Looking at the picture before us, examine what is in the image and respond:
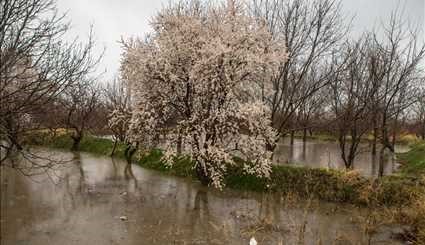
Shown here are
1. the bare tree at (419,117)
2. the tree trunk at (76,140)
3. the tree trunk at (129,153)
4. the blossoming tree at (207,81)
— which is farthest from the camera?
the bare tree at (419,117)

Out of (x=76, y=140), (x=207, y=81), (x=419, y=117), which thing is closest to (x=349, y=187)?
(x=207, y=81)

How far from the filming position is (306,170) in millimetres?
15023

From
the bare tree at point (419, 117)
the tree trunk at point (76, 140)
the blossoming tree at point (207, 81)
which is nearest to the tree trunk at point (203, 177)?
the blossoming tree at point (207, 81)

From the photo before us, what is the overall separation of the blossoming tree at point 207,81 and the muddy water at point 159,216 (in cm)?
154

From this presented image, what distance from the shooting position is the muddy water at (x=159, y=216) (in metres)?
9.93

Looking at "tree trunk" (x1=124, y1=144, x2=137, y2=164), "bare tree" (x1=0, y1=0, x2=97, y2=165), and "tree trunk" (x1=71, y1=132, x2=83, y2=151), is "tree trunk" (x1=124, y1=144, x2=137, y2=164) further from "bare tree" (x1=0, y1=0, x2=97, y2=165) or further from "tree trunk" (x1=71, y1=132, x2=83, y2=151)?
"bare tree" (x1=0, y1=0, x2=97, y2=165)

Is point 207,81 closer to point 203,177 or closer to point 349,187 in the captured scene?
point 203,177

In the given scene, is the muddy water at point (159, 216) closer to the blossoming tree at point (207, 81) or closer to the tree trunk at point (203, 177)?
the tree trunk at point (203, 177)

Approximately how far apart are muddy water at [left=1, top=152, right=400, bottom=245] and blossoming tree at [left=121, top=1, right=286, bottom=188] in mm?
1544

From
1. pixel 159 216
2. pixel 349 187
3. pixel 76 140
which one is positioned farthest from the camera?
pixel 76 140

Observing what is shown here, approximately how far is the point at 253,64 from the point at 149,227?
7.03m

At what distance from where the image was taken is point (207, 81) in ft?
47.9

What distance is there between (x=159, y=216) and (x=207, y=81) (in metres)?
5.22

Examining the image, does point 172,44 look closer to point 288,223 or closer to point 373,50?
point 288,223
